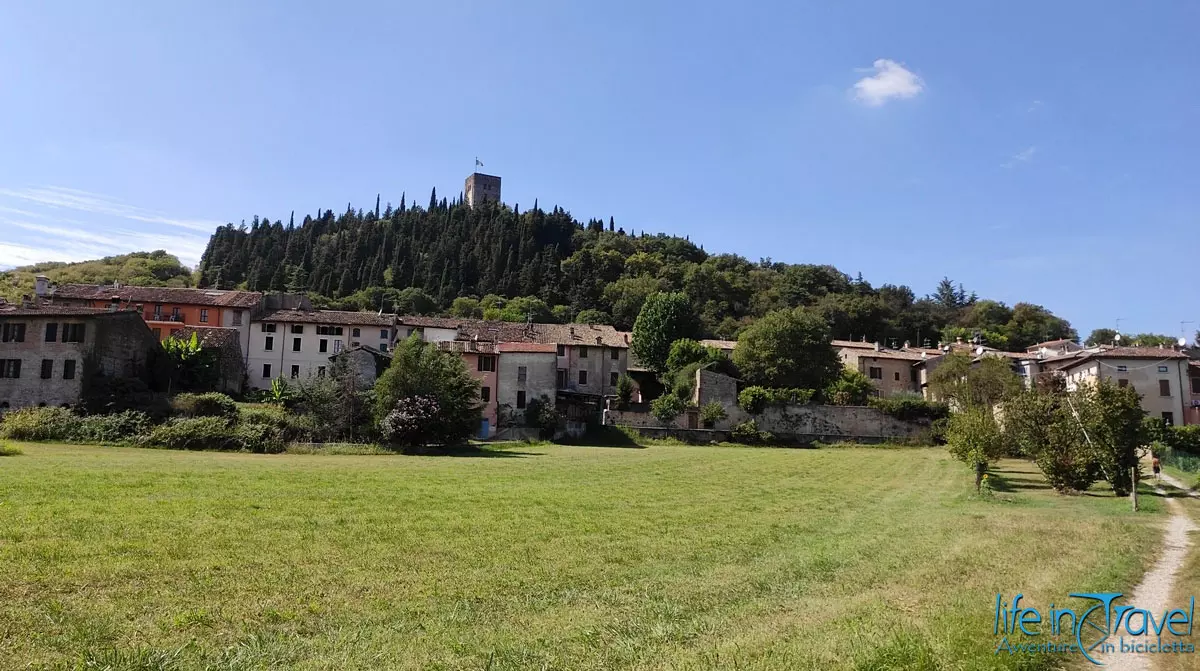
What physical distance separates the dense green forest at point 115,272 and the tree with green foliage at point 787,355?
9290 centimetres

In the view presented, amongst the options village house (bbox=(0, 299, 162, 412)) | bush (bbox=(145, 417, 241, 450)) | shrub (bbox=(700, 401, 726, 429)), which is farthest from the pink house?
village house (bbox=(0, 299, 162, 412))

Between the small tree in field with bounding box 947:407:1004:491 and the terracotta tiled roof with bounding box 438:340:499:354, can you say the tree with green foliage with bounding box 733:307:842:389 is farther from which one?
the small tree in field with bounding box 947:407:1004:491

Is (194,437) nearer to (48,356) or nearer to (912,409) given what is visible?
(48,356)

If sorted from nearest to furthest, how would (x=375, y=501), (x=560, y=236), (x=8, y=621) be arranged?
(x=8, y=621)
(x=375, y=501)
(x=560, y=236)

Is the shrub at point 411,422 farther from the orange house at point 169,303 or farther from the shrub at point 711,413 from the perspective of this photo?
the orange house at point 169,303

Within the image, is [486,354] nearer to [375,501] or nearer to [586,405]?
[586,405]

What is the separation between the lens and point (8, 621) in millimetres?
7840

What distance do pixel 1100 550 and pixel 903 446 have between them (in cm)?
5074

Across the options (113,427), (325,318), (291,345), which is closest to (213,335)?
(291,345)

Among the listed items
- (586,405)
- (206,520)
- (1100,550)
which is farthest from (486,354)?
(1100,550)

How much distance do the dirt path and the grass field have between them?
379 mm

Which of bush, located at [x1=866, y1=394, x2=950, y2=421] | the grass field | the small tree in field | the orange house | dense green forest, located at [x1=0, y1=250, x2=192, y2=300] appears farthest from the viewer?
dense green forest, located at [x1=0, y1=250, x2=192, y2=300]

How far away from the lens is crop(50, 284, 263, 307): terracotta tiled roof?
222ft

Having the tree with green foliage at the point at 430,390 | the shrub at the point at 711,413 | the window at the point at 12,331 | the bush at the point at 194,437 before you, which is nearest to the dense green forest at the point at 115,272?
the window at the point at 12,331
